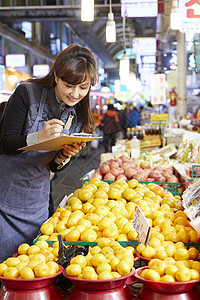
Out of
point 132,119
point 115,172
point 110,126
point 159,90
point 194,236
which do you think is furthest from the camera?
point 132,119

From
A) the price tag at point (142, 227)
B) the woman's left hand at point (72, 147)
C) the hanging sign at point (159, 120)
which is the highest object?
the hanging sign at point (159, 120)

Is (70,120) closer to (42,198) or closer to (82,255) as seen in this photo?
(42,198)

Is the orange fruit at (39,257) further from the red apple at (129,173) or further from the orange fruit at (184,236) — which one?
the red apple at (129,173)

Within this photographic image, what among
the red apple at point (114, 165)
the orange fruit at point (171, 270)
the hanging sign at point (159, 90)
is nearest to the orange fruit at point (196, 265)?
the orange fruit at point (171, 270)

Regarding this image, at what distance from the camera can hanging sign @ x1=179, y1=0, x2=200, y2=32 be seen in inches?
251

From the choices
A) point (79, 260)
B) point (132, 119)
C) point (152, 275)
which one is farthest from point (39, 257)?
point (132, 119)

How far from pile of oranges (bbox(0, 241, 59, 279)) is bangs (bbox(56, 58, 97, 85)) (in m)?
0.98

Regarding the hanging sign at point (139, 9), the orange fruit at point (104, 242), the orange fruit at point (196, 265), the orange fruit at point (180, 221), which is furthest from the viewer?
the hanging sign at point (139, 9)

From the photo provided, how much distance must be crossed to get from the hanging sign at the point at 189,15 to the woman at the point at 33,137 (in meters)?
4.34

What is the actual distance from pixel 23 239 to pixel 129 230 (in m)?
0.81

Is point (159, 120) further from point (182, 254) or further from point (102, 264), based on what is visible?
point (102, 264)

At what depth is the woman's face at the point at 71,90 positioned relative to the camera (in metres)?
2.32

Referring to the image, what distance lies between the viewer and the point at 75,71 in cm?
223

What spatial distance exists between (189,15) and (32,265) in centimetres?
588
